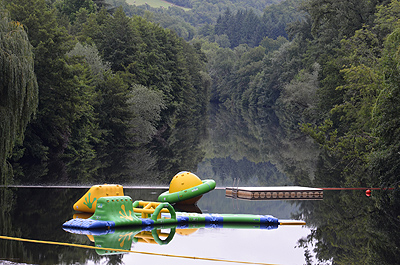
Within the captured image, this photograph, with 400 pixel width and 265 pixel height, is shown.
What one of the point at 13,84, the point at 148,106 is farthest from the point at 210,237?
the point at 148,106

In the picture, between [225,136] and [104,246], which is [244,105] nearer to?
[225,136]

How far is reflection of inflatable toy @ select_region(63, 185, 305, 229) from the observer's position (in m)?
14.8

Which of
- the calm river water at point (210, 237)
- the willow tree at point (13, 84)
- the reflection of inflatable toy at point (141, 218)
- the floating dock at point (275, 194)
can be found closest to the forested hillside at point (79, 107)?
the willow tree at point (13, 84)

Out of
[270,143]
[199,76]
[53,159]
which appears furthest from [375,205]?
[199,76]

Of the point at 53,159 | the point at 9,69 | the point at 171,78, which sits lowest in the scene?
the point at 53,159

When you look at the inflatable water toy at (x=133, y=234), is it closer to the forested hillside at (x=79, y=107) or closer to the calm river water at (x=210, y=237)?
the calm river water at (x=210, y=237)

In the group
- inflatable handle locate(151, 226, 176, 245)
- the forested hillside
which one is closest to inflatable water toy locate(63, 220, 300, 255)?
inflatable handle locate(151, 226, 176, 245)

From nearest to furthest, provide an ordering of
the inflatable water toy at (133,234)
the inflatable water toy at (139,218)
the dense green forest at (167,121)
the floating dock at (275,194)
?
the inflatable water toy at (133,234), the inflatable water toy at (139,218), the dense green forest at (167,121), the floating dock at (275,194)

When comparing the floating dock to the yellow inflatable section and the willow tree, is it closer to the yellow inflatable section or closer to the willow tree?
the yellow inflatable section

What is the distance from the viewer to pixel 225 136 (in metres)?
61.8

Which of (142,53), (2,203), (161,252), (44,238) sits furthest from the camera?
(142,53)

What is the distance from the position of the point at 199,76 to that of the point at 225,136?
37.7m

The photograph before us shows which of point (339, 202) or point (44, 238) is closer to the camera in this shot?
point (44, 238)

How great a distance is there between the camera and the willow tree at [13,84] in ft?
66.4
